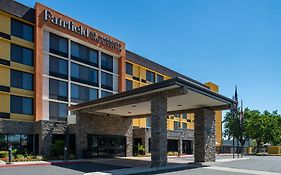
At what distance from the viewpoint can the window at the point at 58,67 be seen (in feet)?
109

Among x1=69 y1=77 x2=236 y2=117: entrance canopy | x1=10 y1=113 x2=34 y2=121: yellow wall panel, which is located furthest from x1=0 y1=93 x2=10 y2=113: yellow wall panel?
x1=69 y1=77 x2=236 y2=117: entrance canopy

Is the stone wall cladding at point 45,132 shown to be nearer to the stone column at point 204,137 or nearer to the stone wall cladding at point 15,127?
the stone wall cladding at point 15,127

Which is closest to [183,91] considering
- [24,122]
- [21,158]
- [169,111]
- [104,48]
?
[169,111]

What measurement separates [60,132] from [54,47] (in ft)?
30.0

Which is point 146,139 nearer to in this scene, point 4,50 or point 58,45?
point 58,45

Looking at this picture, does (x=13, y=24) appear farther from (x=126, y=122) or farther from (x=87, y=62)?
(x=126, y=122)

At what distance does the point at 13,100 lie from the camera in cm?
2986

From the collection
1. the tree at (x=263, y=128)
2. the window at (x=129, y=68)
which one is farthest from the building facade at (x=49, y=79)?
the tree at (x=263, y=128)

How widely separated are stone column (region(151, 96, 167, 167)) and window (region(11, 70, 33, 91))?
14.9 metres

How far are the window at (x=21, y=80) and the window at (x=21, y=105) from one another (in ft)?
3.57

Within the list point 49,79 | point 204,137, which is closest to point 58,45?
point 49,79

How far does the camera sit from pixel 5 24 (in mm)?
29547

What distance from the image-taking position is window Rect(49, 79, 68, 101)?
33.1 metres

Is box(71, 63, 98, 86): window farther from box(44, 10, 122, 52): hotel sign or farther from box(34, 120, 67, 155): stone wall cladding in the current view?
box(34, 120, 67, 155): stone wall cladding
